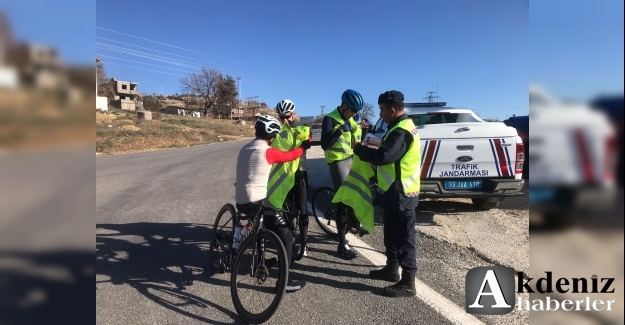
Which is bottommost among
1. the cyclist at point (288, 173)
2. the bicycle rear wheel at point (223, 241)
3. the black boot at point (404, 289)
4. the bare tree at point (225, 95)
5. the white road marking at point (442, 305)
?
the white road marking at point (442, 305)

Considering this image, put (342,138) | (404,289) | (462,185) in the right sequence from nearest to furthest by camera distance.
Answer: (404,289), (342,138), (462,185)

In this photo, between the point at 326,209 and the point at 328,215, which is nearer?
the point at 328,215

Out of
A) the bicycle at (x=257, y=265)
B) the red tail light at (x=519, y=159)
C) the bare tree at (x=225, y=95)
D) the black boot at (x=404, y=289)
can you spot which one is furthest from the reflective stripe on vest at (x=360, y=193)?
the bare tree at (x=225, y=95)

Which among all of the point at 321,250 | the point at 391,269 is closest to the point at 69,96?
the point at 391,269

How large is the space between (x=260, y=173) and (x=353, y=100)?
142 cm

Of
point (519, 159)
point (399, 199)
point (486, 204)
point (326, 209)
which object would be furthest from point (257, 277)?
point (486, 204)

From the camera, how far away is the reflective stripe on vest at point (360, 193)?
3900mm

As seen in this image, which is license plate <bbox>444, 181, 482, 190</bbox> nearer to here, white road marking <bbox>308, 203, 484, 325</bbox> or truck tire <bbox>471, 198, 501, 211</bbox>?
truck tire <bbox>471, 198, 501, 211</bbox>

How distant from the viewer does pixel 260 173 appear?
11.1ft

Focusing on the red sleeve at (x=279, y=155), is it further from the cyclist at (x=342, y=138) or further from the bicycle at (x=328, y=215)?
the bicycle at (x=328, y=215)

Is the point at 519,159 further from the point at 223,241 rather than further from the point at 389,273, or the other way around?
the point at 223,241

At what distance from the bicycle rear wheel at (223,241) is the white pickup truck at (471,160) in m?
2.99

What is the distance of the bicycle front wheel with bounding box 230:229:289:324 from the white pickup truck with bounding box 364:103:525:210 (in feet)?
10.1

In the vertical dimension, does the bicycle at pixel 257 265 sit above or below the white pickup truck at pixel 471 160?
below
